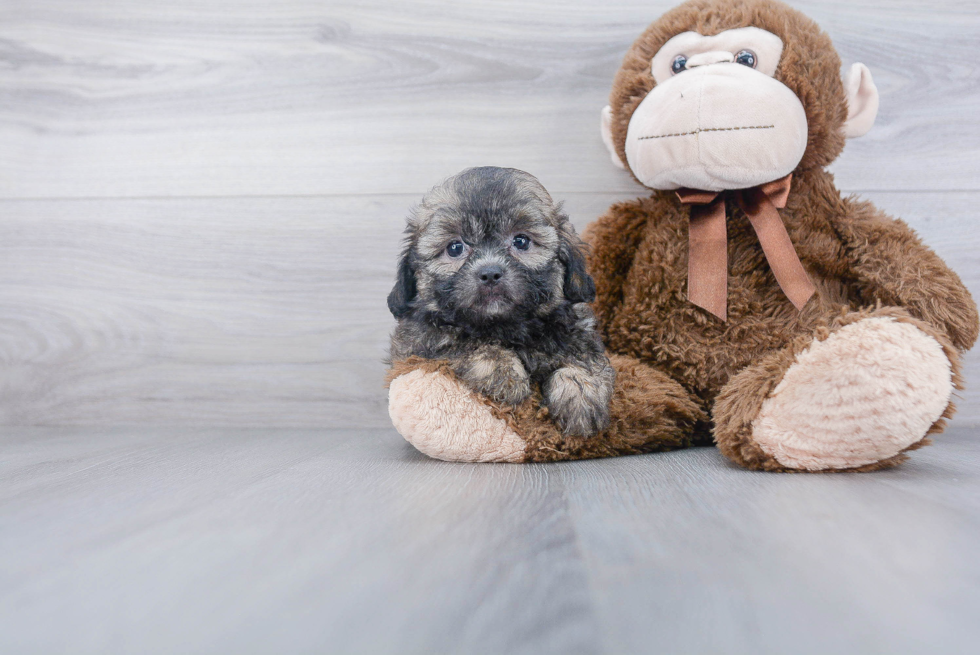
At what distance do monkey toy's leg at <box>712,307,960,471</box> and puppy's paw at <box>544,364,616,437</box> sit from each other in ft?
0.73

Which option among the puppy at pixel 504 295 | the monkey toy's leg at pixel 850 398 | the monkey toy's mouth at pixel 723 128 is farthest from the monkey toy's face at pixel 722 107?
the monkey toy's leg at pixel 850 398

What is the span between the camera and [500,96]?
1793 millimetres

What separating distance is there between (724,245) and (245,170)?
50.2 inches

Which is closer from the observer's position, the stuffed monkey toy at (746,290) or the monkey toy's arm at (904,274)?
the stuffed monkey toy at (746,290)

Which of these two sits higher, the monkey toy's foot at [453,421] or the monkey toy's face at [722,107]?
the monkey toy's face at [722,107]

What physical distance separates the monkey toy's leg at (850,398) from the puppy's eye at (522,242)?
0.47m

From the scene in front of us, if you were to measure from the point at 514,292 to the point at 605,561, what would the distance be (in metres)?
0.54

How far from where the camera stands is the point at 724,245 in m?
1.37

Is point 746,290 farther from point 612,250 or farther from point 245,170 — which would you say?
point 245,170

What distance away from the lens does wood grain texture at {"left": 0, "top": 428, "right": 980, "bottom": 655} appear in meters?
0.57

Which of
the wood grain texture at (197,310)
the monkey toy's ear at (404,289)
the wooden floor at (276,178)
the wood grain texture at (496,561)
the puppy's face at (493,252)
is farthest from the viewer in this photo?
the wood grain texture at (197,310)

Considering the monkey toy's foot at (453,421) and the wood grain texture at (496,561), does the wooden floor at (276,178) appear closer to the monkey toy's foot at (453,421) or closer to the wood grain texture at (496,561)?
the monkey toy's foot at (453,421)

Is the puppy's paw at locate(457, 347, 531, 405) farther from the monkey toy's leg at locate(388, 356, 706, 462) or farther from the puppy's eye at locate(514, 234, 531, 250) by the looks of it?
the puppy's eye at locate(514, 234, 531, 250)

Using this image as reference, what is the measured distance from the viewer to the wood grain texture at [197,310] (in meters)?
1.82
